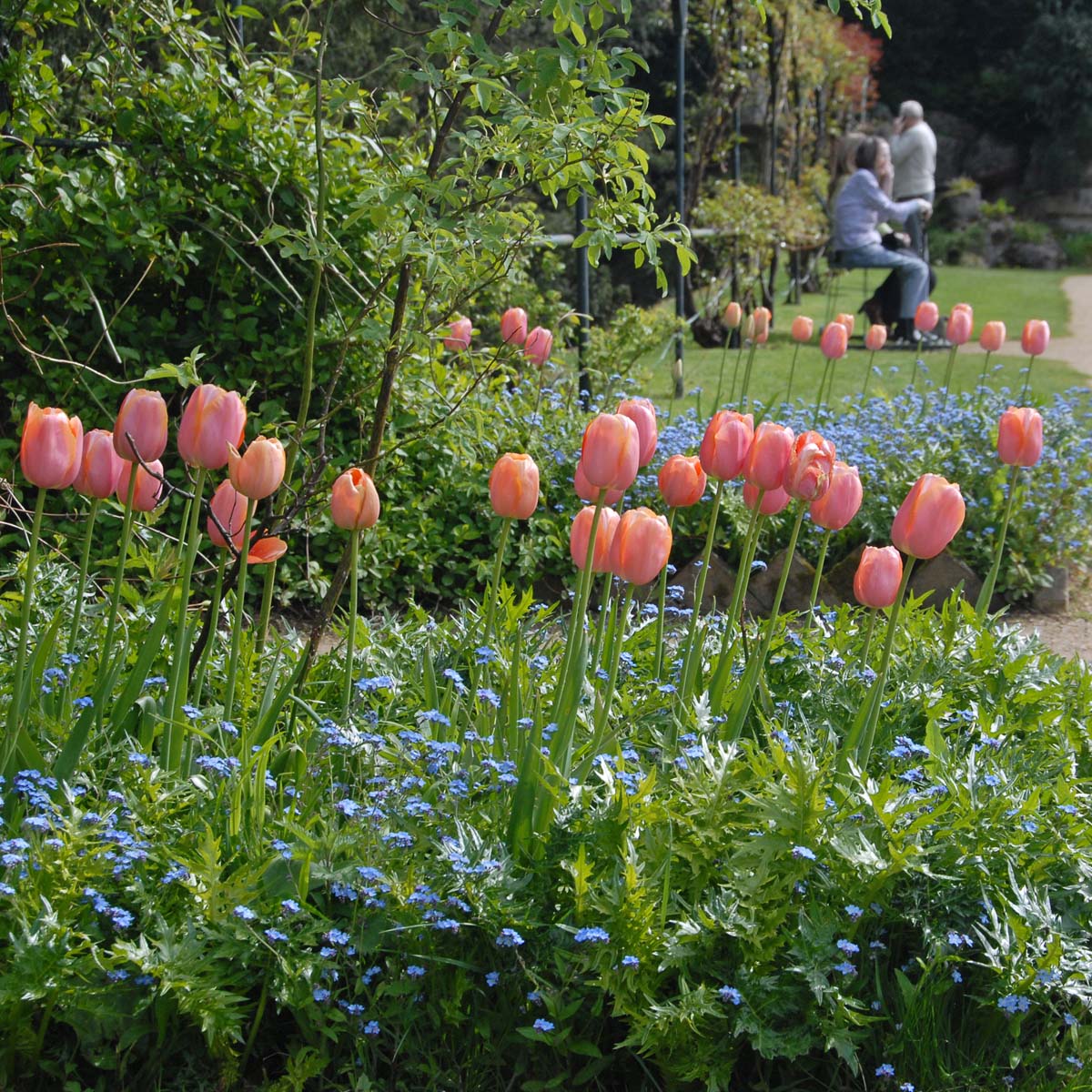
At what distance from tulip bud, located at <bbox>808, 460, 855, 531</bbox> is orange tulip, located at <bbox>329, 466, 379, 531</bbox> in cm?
79

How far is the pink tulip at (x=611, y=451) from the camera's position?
2162 millimetres

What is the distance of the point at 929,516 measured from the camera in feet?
7.30

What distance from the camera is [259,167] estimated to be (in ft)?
14.0

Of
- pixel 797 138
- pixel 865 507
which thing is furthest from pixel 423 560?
pixel 797 138

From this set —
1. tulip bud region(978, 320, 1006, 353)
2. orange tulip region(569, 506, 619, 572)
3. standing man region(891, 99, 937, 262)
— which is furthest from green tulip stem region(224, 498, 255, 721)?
standing man region(891, 99, 937, 262)

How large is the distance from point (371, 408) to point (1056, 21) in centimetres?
3069

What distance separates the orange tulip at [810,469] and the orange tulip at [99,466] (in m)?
1.19

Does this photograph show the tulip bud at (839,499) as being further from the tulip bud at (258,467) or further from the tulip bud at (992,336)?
the tulip bud at (992,336)

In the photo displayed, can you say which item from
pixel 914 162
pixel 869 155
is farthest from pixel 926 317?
pixel 914 162

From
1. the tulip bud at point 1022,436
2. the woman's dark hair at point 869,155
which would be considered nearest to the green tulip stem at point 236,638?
the tulip bud at point 1022,436

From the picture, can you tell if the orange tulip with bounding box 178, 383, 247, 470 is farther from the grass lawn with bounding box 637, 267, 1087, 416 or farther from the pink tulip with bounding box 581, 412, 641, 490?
the grass lawn with bounding box 637, 267, 1087, 416

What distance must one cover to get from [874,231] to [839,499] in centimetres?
1059

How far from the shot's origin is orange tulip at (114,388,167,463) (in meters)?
2.15

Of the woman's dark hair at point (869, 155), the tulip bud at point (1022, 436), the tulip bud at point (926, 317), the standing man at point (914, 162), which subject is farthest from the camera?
the standing man at point (914, 162)
